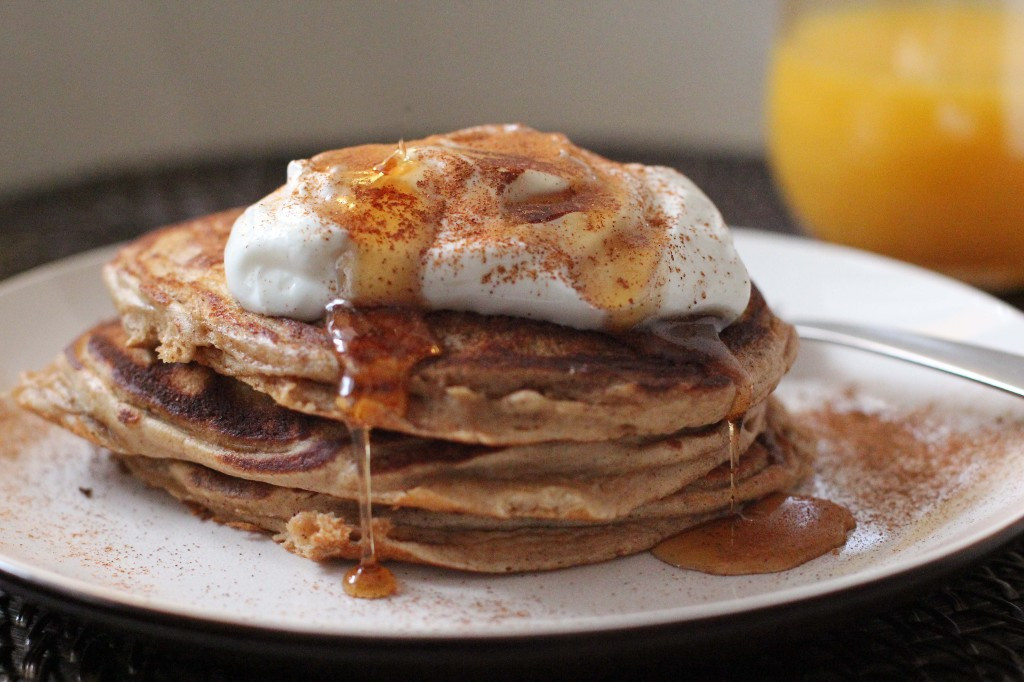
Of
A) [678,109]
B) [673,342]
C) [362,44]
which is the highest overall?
[673,342]

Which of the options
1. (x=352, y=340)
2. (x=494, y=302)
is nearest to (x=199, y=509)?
(x=352, y=340)

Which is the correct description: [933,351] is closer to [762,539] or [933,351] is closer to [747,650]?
[762,539]

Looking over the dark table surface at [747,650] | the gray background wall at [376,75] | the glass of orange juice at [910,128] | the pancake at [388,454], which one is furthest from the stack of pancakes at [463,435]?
the gray background wall at [376,75]

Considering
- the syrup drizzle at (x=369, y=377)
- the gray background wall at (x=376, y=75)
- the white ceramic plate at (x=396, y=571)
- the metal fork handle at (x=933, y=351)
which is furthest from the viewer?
the gray background wall at (x=376, y=75)

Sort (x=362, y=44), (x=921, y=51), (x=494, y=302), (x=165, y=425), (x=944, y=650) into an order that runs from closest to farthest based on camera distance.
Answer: (x=944, y=650) → (x=494, y=302) → (x=165, y=425) → (x=921, y=51) → (x=362, y=44)

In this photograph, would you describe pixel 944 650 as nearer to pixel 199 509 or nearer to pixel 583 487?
pixel 583 487

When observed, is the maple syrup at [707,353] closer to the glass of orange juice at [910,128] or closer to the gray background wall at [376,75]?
the glass of orange juice at [910,128]

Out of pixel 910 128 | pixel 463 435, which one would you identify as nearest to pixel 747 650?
pixel 463 435
